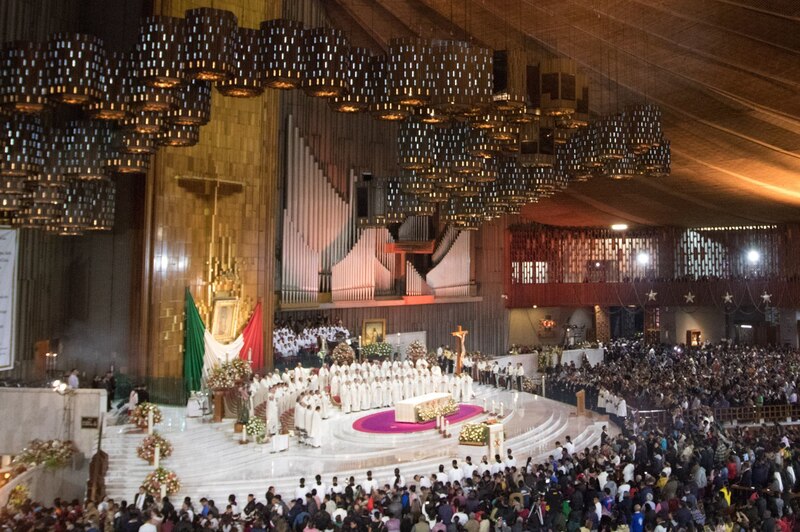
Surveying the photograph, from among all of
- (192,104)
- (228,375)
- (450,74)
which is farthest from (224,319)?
A: (450,74)

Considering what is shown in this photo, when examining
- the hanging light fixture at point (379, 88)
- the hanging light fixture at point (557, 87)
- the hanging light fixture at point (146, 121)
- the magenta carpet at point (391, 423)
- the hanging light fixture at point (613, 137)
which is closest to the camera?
the hanging light fixture at point (379, 88)

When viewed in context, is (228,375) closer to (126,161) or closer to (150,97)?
(126,161)

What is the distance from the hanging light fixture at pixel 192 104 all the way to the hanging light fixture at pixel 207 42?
1843 mm

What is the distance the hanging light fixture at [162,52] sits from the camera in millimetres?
11852

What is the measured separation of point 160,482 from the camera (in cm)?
1449

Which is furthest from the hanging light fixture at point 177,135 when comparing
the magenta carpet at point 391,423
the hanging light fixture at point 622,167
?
the hanging light fixture at point 622,167

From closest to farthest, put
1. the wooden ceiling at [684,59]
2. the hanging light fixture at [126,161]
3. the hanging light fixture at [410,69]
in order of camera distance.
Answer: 1. the hanging light fixture at [410,69]
2. the hanging light fixture at [126,161]
3. the wooden ceiling at [684,59]

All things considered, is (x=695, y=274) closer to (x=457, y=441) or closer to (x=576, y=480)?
(x=457, y=441)

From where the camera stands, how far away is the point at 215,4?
22.4 metres

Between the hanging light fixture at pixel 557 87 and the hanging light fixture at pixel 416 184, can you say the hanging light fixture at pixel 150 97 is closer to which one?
the hanging light fixture at pixel 557 87

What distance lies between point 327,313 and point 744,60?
17030mm

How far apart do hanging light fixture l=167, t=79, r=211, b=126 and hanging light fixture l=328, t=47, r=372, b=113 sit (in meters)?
2.47

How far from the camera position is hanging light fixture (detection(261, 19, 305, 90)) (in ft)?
41.2

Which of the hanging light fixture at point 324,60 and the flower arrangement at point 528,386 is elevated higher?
the hanging light fixture at point 324,60
